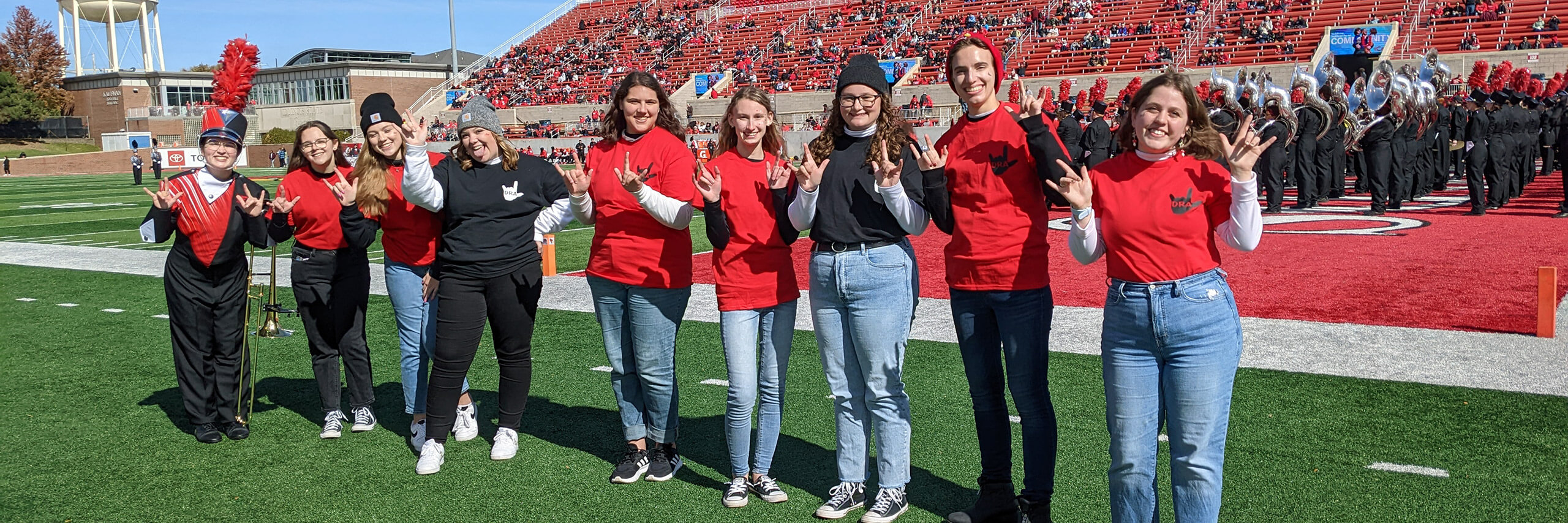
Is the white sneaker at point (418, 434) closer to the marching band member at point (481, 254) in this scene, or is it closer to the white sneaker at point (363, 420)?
the marching band member at point (481, 254)

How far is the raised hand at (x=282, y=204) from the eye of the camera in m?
5.10

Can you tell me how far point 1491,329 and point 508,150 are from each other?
5.98 meters

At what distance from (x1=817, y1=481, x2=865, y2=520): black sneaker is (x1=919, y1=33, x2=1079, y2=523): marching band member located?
0.52 meters

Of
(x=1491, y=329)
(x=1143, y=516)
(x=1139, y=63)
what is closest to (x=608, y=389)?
(x=1143, y=516)

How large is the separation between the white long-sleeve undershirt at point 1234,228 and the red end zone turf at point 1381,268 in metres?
4.87

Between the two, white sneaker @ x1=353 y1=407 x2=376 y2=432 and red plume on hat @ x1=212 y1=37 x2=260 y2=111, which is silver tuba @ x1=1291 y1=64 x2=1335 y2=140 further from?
white sneaker @ x1=353 y1=407 x2=376 y2=432

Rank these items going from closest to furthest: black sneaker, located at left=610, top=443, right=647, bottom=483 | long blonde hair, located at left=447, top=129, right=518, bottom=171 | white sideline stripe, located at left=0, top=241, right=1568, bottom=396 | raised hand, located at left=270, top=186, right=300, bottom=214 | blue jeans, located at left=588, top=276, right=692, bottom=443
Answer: blue jeans, located at left=588, top=276, right=692, bottom=443 < black sneaker, located at left=610, top=443, right=647, bottom=483 < long blonde hair, located at left=447, top=129, right=518, bottom=171 < raised hand, located at left=270, top=186, right=300, bottom=214 < white sideline stripe, located at left=0, top=241, right=1568, bottom=396

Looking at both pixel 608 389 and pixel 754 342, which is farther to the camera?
pixel 608 389

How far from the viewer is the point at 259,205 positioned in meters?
5.15

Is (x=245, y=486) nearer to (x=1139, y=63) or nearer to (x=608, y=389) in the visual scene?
(x=608, y=389)

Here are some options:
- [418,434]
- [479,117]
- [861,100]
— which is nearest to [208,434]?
[418,434]

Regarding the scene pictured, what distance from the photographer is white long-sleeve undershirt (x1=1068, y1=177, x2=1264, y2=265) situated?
3121 millimetres

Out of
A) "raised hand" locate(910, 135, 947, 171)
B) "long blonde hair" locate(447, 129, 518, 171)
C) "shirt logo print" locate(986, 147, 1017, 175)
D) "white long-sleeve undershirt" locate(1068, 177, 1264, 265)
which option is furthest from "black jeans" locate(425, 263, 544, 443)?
"white long-sleeve undershirt" locate(1068, 177, 1264, 265)

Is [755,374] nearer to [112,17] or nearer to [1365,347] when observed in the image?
[1365,347]
